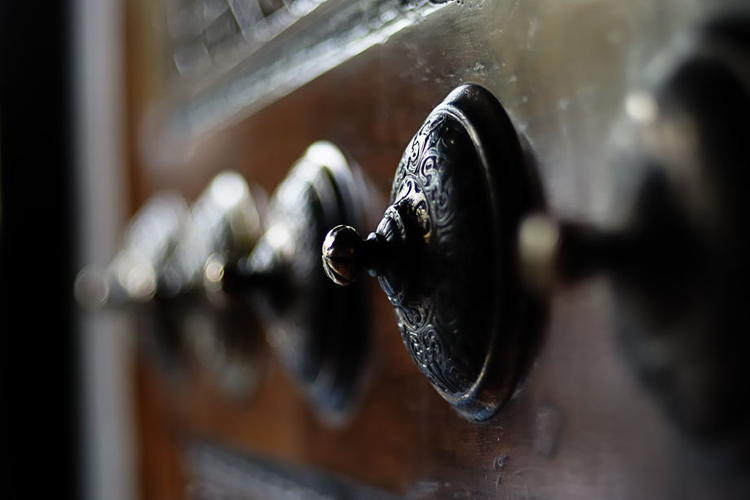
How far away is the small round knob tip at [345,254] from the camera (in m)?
0.26

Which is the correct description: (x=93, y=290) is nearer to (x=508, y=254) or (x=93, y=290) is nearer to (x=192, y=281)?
(x=192, y=281)

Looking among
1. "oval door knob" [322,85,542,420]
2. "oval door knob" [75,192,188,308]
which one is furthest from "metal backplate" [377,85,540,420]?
"oval door knob" [75,192,188,308]

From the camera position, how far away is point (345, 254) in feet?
0.84

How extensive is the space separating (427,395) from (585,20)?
0.13m

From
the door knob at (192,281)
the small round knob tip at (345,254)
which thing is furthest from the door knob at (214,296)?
the small round knob tip at (345,254)

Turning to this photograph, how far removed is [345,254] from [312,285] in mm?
100

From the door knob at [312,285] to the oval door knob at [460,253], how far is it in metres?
0.07

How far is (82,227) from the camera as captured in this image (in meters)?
0.80

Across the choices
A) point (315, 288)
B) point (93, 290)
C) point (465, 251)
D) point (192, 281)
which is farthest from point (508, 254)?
point (93, 290)

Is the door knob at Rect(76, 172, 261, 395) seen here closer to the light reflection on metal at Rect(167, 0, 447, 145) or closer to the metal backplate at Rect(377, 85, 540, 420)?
the light reflection on metal at Rect(167, 0, 447, 145)

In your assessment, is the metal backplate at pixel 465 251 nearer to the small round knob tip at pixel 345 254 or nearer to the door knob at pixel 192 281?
the small round knob tip at pixel 345 254

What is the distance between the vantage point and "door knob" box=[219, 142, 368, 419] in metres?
0.34

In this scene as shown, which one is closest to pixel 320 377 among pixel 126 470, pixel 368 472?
pixel 368 472

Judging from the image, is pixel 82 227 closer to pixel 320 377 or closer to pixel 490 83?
pixel 320 377
